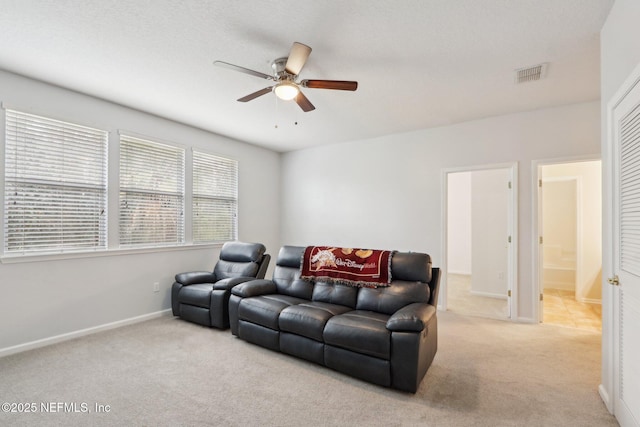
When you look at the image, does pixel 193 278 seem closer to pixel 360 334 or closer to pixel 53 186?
pixel 53 186

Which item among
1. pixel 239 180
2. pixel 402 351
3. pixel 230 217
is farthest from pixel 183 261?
pixel 402 351

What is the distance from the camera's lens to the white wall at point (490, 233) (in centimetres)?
502

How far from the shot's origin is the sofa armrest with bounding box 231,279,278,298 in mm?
3268

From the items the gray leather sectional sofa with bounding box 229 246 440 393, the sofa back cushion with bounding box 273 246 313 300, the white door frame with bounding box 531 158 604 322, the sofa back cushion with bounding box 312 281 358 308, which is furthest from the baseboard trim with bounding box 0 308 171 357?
the white door frame with bounding box 531 158 604 322

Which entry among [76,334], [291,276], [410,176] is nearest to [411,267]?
[291,276]

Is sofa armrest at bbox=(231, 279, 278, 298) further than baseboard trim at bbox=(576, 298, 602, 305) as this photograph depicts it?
No

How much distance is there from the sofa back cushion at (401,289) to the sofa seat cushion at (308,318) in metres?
0.25

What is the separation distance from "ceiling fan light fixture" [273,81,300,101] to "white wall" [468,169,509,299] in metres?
3.77

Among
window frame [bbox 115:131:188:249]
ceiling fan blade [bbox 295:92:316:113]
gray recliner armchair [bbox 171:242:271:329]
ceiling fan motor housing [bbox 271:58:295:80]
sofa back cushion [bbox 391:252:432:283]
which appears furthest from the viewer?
window frame [bbox 115:131:188:249]

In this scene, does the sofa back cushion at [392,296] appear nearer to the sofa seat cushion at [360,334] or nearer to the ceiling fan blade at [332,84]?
the sofa seat cushion at [360,334]

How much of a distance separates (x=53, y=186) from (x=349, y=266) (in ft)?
10.5

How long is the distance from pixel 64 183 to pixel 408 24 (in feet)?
12.0

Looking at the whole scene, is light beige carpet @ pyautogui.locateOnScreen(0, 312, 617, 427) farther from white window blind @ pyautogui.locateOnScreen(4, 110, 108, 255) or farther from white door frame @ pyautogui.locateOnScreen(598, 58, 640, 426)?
white window blind @ pyautogui.locateOnScreen(4, 110, 108, 255)

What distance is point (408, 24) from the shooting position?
2.17 m
